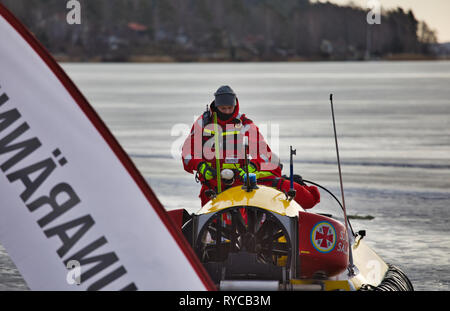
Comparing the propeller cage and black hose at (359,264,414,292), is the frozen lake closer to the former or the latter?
black hose at (359,264,414,292)

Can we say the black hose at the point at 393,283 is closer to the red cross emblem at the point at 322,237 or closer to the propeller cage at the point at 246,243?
the red cross emblem at the point at 322,237

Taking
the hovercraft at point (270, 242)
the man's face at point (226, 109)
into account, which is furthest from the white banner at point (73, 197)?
the man's face at point (226, 109)

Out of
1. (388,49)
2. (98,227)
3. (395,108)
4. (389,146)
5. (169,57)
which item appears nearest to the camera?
(98,227)

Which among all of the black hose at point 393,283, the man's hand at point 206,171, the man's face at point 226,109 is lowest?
the black hose at point 393,283

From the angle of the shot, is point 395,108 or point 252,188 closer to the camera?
point 252,188

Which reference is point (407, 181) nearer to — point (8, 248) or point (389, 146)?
point (389, 146)

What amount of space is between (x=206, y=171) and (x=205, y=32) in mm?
149664

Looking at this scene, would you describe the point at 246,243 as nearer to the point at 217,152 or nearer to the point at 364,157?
the point at 217,152

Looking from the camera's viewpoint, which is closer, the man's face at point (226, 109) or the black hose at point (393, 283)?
the black hose at point (393, 283)

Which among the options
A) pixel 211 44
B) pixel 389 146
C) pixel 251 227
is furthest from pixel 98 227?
pixel 211 44

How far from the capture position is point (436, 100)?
35500mm

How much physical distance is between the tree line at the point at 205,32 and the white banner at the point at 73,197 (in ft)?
364

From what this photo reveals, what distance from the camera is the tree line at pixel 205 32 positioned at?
128125 mm

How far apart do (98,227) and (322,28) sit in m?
133
